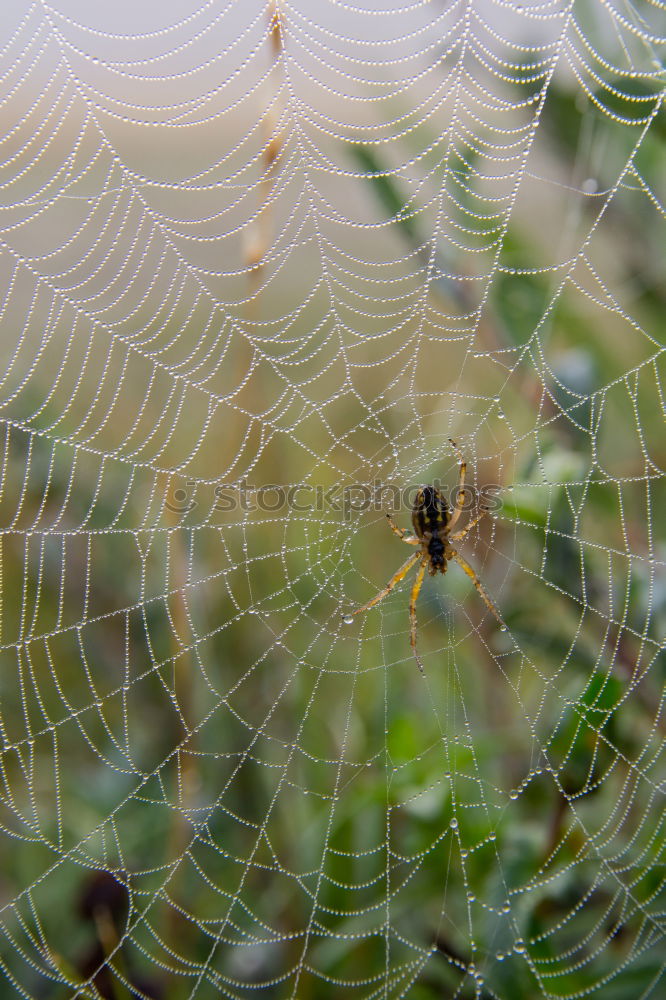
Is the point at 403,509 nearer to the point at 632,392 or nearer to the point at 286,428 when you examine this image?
the point at 286,428

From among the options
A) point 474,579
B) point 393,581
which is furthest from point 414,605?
point 474,579

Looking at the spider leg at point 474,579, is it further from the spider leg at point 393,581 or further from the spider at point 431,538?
the spider leg at point 393,581

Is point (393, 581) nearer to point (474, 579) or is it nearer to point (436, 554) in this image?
point (436, 554)

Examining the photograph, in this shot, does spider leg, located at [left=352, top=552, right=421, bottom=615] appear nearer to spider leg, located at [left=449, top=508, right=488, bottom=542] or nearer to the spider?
the spider

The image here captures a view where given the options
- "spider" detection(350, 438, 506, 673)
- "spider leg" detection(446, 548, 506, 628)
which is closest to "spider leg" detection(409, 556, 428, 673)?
"spider" detection(350, 438, 506, 673)

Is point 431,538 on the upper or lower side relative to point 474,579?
upper

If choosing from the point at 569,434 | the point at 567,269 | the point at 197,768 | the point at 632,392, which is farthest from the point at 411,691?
the point at 567,269
